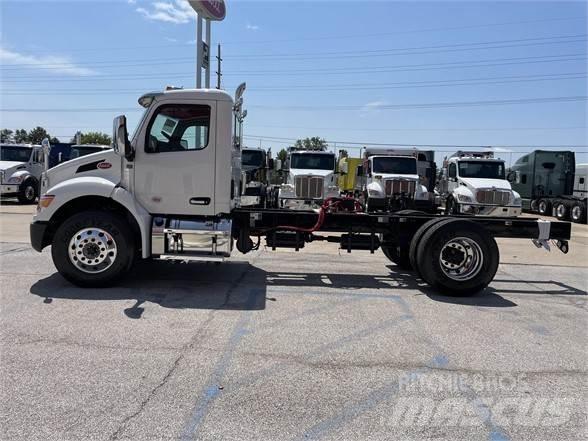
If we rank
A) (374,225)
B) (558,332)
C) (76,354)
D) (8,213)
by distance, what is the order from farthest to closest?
(8,213)
(374,225)
(558,332)
(76,354)

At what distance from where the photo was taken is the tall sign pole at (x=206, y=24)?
18.3 metres

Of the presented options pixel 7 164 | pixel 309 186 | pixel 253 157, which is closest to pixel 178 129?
pixel 309 186

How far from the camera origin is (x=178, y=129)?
6.81 m

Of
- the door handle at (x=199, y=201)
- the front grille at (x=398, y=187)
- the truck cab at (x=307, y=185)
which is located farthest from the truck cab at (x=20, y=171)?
the door handle at (x=199, y=201)

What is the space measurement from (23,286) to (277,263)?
414cm

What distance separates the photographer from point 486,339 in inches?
199

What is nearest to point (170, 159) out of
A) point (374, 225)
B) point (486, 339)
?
point (374, 225)

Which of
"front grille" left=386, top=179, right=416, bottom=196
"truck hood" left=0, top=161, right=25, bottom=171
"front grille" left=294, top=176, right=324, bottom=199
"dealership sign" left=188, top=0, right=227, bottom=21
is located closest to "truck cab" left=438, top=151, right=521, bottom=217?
"front grille" left=386, top=179, right=416, bottom=196

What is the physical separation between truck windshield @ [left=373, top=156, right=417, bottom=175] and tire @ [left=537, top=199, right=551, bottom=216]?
38.0 feet

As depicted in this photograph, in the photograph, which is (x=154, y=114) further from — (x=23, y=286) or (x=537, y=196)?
(x=537, y=196)

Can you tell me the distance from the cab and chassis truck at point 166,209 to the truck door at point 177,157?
14 millimetres

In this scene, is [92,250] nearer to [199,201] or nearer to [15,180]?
[199,201]

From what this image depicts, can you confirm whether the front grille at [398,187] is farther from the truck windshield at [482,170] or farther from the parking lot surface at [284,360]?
the parking lot surface at [284,360]

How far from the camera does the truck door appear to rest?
678 cm
